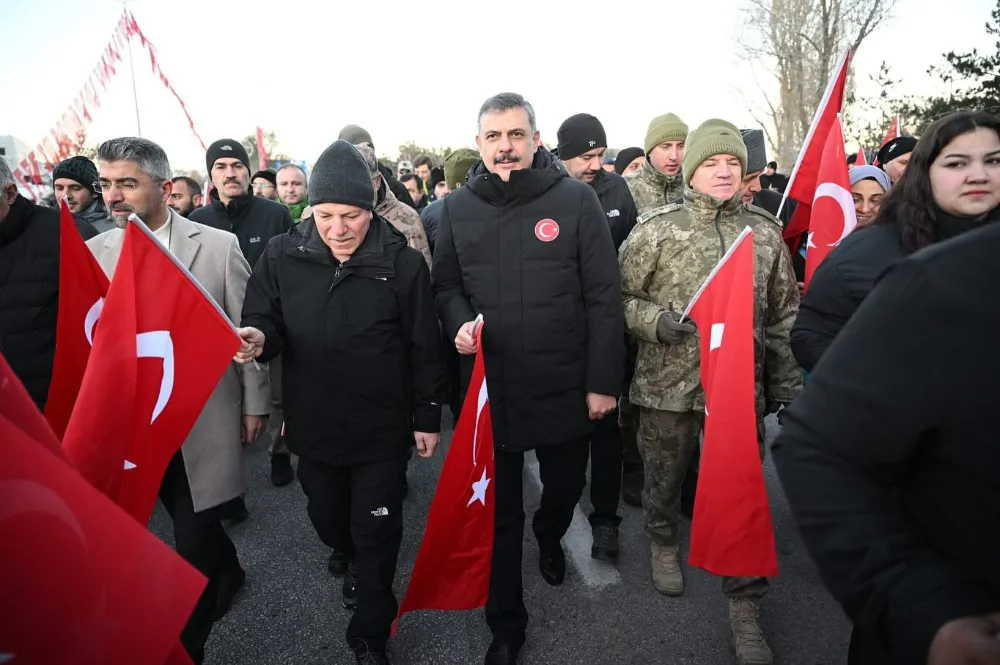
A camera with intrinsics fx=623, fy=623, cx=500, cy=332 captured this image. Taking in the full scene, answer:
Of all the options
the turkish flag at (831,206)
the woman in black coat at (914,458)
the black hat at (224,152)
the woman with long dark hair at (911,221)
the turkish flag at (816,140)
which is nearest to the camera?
the woman in black coat at (914,458)

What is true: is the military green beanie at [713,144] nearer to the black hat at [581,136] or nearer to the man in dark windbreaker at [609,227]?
the man in dark windbreaker at [609,227]

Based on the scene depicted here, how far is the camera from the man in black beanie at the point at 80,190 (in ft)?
16.5

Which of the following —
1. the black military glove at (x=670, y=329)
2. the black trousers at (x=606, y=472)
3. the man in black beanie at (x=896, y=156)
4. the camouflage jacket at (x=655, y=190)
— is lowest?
the black trousers at (x=606, y=472)

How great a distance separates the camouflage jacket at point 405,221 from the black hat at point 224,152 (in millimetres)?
1809

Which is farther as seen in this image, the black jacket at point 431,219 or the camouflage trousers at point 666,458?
the black jacket at point 431,219

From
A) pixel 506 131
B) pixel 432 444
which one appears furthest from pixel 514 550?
pixel 506 131

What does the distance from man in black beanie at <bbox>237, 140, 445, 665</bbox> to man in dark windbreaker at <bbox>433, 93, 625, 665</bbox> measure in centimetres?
26

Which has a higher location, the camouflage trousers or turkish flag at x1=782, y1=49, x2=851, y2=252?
turkish flag at x1=782, y1=49, x2=851, y2=252

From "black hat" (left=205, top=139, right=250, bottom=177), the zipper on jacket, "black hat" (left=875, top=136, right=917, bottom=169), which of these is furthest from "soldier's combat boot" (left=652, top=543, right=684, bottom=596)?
"black hat" (left=205, top=139, right=250, bottom=177)

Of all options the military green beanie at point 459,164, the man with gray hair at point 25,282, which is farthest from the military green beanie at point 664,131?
the man with gray hair at point 25,282

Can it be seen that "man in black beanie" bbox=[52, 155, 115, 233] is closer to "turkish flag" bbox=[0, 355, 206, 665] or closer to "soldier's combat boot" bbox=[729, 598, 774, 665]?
"turkish flag" bbox=[0, 355, 206, 665]

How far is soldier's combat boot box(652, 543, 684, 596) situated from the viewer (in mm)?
3145

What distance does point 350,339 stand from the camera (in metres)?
2.64

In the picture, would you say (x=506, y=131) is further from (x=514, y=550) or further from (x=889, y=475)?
(x=889, y=475)
